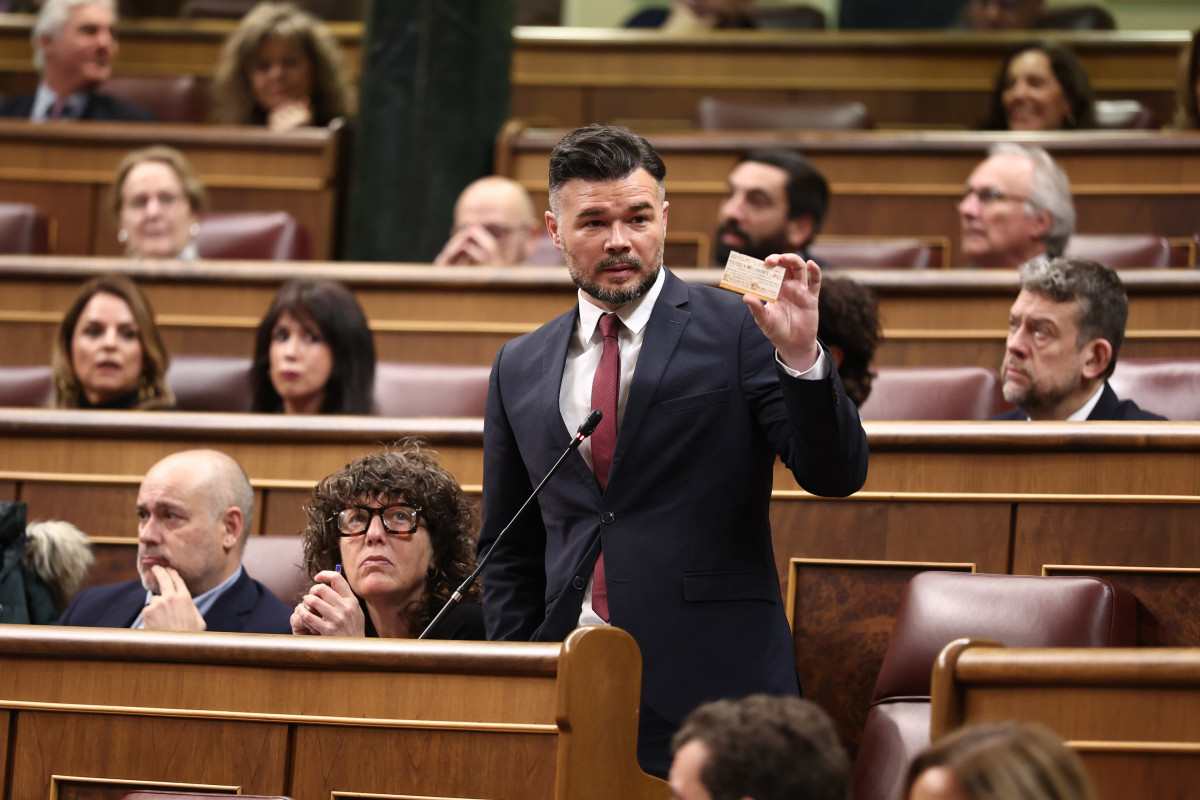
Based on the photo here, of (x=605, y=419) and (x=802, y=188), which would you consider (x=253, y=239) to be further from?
(x=605, y=419)

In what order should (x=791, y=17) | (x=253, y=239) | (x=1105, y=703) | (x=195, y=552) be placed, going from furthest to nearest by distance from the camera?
(x=791, y=17) → (x=253, y=239) → (x=195, y=552) → (x=1105, y=703)

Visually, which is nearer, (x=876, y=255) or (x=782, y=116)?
(x=876, y=255)

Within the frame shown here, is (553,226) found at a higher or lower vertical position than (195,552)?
higher

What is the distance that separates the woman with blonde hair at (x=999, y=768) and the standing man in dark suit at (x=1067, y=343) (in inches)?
34.4

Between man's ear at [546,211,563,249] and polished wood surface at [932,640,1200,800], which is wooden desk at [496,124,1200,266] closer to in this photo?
man's ear at [546,211,563,249]

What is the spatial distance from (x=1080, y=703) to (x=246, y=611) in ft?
2.66

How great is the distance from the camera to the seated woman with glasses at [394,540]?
130 centimetres

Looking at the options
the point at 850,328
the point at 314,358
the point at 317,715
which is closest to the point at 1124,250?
the point at 850,328

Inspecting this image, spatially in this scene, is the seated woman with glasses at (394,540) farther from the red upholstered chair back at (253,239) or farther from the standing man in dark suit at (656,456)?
the red upholstered chair back at (253,239)

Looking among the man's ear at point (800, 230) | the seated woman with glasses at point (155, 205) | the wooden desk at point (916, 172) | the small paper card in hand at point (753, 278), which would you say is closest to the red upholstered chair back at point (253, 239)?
the seated woman with glasses at point (155, 205)

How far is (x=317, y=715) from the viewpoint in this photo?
1.05 meters

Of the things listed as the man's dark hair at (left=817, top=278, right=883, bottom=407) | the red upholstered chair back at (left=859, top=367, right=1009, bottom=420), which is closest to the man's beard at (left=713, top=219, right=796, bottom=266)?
the red upholstered chair back at (left=859, top=367, right=1009, bottom=420)

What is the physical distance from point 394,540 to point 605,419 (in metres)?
0.32

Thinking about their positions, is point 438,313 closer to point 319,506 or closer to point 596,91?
point 319,506
